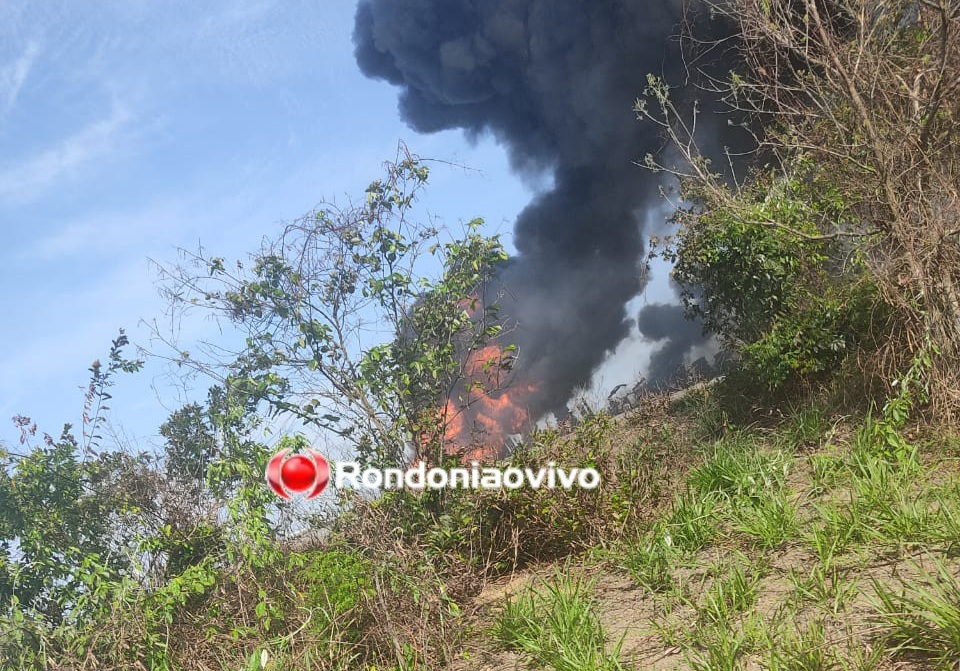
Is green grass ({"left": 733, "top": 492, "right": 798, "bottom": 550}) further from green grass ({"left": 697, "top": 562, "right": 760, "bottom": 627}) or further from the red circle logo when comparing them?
the red circle logo

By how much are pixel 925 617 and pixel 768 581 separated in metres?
1.15

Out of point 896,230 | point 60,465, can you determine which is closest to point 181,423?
point 60,465

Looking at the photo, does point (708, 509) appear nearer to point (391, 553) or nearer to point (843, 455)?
point (843, 455)

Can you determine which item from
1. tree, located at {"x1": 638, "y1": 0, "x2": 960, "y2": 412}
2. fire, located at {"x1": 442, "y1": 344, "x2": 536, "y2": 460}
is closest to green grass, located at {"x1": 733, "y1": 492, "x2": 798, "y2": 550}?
fire, located at {"x1": 442, "y1": 344, "x2": 536, "y2": 460}

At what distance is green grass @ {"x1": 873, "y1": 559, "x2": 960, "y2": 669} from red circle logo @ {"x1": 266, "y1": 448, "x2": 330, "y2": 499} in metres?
3.86

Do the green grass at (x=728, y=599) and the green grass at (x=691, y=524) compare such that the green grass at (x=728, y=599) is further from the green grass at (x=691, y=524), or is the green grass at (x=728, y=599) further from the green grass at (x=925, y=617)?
the green grass at (x=691, y=524)

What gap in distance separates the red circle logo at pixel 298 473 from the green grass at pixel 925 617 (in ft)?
12.7

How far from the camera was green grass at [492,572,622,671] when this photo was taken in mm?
4141

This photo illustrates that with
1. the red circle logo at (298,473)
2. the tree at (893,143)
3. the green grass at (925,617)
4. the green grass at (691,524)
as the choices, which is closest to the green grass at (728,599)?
the green grass at (925,617)

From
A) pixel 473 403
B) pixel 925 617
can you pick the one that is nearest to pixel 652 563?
pixel 925 617

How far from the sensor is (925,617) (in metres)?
3.60

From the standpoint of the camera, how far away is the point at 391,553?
509 centimetres

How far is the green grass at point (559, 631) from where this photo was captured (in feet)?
13.6

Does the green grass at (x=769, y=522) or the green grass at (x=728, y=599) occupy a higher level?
the green grass at (x=769, y=522)
